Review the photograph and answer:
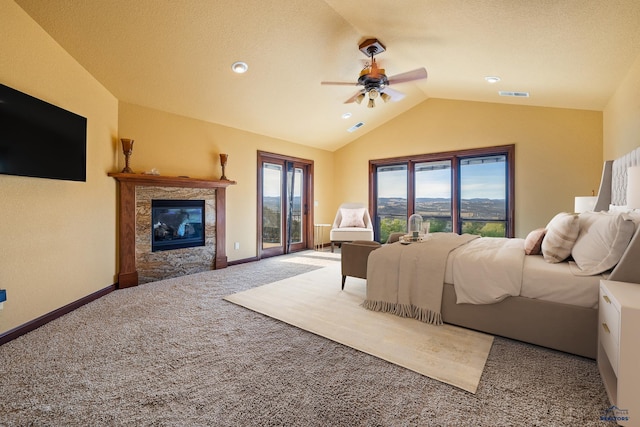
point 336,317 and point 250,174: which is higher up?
point 250,174

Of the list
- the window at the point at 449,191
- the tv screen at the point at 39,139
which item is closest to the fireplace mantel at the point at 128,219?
the tv screen at the point at 39,139

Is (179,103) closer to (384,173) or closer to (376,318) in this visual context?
(376,318)

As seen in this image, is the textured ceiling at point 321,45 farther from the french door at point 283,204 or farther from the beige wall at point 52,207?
the french door at point 283,204

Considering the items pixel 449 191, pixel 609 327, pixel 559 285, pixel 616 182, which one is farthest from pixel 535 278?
pixel 449 191

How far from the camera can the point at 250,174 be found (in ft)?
18.2

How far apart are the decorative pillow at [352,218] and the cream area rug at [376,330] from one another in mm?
2474

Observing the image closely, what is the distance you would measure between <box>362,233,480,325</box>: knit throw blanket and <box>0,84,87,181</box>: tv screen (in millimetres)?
3188

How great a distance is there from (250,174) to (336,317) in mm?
3644

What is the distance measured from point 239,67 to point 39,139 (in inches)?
87.1

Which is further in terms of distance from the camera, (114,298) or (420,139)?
(420,139)

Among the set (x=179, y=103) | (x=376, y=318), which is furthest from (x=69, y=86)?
(x=376, y=318)

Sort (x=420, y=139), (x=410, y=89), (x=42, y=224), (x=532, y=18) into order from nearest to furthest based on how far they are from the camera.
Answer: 1. (x=532, y=18)
2. (x=42, y=224)
3. (x=410, y=89)
4. (x=420, y=139)

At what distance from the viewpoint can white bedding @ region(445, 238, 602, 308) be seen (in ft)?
6.66
